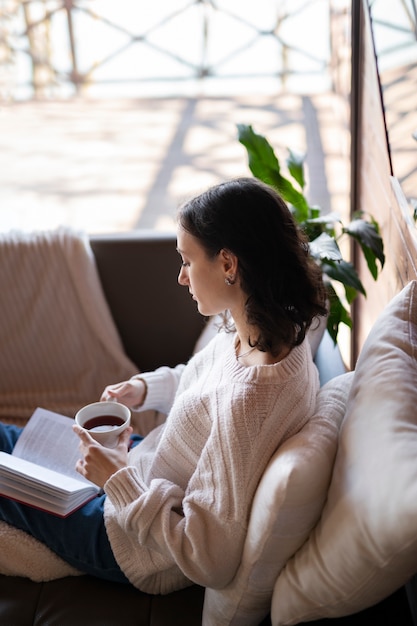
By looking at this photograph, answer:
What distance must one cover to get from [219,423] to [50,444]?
1.86ft

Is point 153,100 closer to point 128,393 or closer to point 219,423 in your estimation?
point 128,393

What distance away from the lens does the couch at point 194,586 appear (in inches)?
37.6

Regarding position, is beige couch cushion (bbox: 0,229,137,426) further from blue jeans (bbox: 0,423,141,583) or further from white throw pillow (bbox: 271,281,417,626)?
white throw pillow (bbox: 271,281,417,626)

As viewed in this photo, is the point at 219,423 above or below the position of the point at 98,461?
above

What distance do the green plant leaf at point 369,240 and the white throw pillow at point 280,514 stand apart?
1.81ft

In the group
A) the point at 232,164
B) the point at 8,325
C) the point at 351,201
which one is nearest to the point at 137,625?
the point at 8,325

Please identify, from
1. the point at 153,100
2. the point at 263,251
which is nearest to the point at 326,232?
the point at 263,251

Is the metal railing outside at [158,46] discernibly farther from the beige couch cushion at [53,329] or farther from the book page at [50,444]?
the book page at [50,444]

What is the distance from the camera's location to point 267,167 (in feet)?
5.50

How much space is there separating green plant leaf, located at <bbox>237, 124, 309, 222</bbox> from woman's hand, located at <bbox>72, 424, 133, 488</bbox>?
0.75 meters

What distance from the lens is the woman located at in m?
1.04

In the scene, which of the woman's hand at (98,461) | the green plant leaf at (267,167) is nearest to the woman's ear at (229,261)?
the woman's hand at (98,461)

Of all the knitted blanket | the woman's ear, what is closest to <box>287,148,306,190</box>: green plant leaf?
the knitted blanket

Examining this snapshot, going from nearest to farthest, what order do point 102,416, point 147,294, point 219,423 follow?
point 219,423
point 102,416
point 147,294
